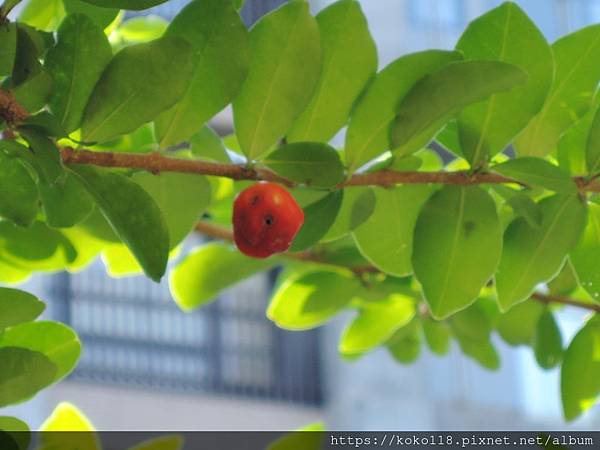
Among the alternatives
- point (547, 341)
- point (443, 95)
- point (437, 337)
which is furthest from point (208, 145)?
point (437, 337)

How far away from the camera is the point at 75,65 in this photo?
62 cm

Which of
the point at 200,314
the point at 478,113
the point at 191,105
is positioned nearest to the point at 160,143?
the point at 191,105

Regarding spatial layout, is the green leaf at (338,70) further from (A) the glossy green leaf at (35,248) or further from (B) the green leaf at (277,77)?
(A) the glossy green leaf at (35,248)

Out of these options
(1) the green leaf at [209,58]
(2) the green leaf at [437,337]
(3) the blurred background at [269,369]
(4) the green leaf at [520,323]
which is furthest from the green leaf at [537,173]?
(3) the blurred background at [269,369]

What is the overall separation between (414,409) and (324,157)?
599 cm

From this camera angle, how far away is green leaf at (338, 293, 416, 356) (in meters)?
1.13

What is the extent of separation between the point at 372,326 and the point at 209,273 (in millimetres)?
187

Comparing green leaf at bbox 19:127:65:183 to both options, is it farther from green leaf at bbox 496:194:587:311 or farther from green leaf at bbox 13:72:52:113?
green leaf at bbox 496:194:587:311

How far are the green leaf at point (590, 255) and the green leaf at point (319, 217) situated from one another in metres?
0.14

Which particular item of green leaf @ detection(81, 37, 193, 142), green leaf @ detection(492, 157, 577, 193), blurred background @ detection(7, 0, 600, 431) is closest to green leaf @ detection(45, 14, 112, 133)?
green leaf @ detection(81, 37, 193, 142)

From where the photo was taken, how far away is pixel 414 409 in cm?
657

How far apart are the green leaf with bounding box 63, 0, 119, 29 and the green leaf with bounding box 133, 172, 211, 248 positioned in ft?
0.29

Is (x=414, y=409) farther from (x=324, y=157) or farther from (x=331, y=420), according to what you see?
(x=324, y=157)

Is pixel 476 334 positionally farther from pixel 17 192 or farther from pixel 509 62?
pixel 17 192
